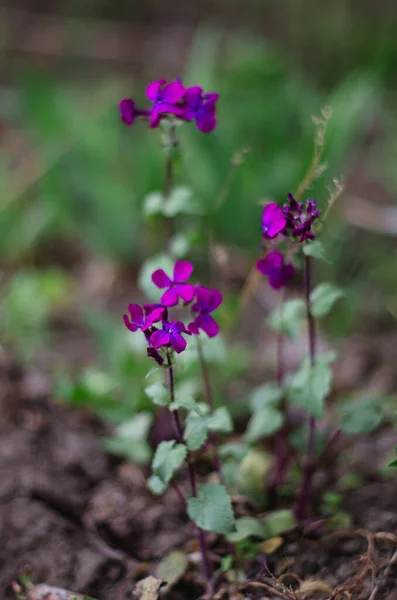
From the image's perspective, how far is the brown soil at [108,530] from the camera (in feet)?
3.99

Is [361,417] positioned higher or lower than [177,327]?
lower

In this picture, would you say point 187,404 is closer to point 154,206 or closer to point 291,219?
point 291,219

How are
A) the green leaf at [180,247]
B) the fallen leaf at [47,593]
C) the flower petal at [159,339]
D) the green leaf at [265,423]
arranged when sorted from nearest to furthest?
the flower petal at [159,339] → the fallen leaf at [47,593] → the green leaf at [265,423] → the green leaf at [180,247]

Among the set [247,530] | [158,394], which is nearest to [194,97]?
[158,394]

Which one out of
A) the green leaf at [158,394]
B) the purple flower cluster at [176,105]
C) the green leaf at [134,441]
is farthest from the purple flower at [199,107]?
the green leaf at [134,441]

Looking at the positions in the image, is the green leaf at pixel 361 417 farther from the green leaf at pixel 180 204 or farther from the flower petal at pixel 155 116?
the flower petal at pixel 155 116

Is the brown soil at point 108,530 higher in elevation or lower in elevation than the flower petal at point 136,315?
lower

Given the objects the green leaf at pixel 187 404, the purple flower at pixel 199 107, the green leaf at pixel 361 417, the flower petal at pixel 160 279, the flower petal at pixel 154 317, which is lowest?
the green leaf at pixel 361 417

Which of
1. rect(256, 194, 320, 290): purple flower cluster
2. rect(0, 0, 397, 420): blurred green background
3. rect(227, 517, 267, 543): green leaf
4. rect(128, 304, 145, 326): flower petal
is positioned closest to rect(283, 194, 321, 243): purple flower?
rect(256, 194, 320, 290): purple flower cluster

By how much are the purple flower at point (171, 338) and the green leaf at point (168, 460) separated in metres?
0.17

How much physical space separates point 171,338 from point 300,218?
25 cm

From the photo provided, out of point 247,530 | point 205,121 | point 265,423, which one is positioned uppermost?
point 205,121

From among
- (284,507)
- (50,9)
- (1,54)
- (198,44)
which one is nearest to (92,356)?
(284,507)

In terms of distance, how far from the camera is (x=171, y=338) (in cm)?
98
